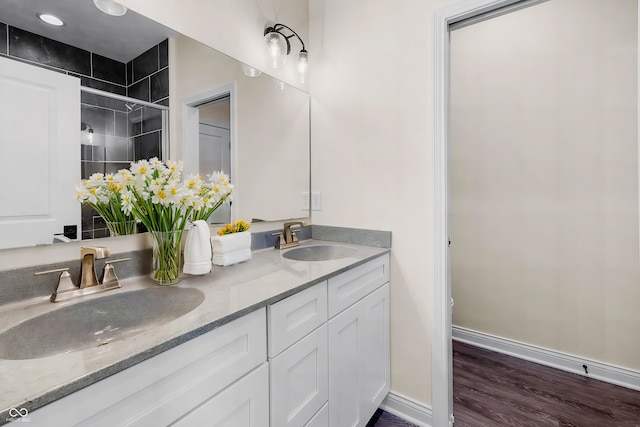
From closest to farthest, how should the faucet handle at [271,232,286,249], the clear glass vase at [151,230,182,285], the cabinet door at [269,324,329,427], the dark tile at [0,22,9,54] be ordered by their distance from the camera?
the dark tile at [0,22,9,54] → the cabinet door at [269,324,329,427] → the clear glass vase at [151,230,182,285] → the faucet handle at [271,232,286,249]

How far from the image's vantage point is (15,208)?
89 cm

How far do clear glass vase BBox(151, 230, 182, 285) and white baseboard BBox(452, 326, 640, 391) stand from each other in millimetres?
2227

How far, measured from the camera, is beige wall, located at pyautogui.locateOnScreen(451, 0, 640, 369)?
1.84 m

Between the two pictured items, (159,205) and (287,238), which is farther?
(287,238)

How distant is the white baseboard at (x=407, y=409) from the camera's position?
5.14 feet

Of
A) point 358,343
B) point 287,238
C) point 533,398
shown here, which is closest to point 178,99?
point 287,238

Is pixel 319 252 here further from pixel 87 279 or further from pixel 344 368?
pixel 87 279

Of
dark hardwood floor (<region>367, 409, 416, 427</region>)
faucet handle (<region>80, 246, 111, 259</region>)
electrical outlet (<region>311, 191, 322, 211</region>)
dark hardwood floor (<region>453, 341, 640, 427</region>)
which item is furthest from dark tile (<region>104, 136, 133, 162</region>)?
dark hardwood floor (<region>453, 341, 640, 427</region>)

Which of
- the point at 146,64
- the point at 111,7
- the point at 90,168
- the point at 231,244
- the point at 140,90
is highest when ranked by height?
the point at 111,7

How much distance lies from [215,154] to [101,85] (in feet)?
1.61

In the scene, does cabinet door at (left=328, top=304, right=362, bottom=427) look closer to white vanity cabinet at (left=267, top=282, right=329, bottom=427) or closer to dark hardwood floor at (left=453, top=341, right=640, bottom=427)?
white vanity cabinet at (left=267, top=282, right=329, bottom=427)

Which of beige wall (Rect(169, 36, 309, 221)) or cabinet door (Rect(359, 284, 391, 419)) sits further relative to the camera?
cabinet door (Rect(359, 284, 391, 419))

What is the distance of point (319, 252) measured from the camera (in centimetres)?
179

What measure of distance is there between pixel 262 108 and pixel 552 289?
2.22m
